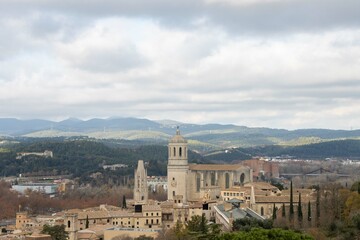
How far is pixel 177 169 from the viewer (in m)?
63.9

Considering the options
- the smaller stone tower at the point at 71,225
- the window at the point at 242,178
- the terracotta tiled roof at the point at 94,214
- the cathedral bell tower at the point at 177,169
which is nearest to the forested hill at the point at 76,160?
the window at the point at 242,178

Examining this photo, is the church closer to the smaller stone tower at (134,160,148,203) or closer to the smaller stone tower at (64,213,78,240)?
the smaller stone tower at (134,160,148,203)

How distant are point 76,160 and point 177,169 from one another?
59384 millimetres

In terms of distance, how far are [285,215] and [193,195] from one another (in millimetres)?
15790

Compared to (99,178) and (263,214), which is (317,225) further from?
(99,178)

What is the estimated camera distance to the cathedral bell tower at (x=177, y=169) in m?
63.6

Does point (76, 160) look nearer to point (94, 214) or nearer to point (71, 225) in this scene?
point (94, 214)

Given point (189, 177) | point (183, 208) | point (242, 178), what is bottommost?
point (183, 208)

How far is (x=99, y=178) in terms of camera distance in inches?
4011

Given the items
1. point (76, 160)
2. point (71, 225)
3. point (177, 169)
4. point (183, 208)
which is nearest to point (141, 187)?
point (177, 169)

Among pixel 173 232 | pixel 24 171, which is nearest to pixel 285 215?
pixel 173 232

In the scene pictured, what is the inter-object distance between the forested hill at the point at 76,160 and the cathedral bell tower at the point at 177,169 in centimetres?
3909

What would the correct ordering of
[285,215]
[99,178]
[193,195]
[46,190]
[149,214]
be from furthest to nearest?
[99,178] < [46,190] < [193,195] < [149,214] < [285,215]

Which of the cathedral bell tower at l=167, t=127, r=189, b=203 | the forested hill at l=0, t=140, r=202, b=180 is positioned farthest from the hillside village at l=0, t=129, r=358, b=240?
the forested hill at l=0, t=140, r=202, b=180
